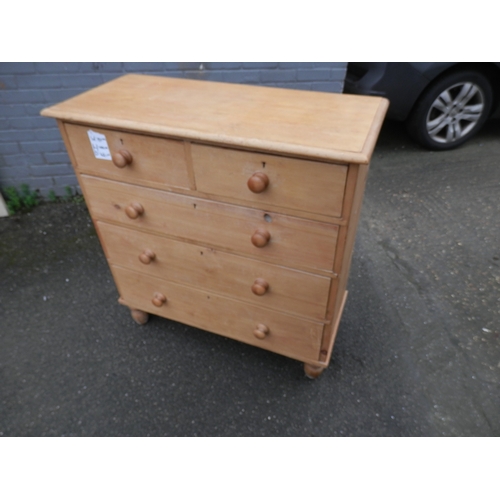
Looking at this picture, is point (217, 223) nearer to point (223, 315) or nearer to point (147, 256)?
point (147, 256)

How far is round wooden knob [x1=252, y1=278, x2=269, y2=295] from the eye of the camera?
63.2 inches

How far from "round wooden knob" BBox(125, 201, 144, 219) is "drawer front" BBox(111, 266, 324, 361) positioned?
1.39ft

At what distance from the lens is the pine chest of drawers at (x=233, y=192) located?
4.22ft

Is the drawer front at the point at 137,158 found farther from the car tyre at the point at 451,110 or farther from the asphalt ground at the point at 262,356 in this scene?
the car tyre at the point at 451,110

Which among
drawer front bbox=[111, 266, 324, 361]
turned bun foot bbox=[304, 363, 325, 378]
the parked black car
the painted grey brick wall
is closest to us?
drawer front bbox=[111, 266, 324, 361]

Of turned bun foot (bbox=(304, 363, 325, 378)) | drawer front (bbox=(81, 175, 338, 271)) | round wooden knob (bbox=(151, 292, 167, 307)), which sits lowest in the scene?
turned bun foot (bbox=(304, 363, 325, 378))

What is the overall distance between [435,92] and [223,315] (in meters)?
2.88

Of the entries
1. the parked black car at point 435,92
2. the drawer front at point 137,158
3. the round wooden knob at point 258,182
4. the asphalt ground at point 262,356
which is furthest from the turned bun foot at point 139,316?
the parked black car at point 435,92

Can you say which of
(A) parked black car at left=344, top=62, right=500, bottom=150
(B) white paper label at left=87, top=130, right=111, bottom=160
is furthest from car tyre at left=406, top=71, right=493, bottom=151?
(B) white paper label at left=87, top=130, right=111, bottom=160

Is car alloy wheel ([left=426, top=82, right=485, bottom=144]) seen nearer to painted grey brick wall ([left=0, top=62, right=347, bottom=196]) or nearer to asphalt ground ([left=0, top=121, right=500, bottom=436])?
asphalt ground ([left=0, top=121, right=500, bottom=436])

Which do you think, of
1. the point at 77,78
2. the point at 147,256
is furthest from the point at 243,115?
the point at 77,78

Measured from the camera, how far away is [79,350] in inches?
83.5

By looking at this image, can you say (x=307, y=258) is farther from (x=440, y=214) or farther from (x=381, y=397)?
(x=440, y=214)

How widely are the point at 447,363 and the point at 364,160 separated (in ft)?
4.63
